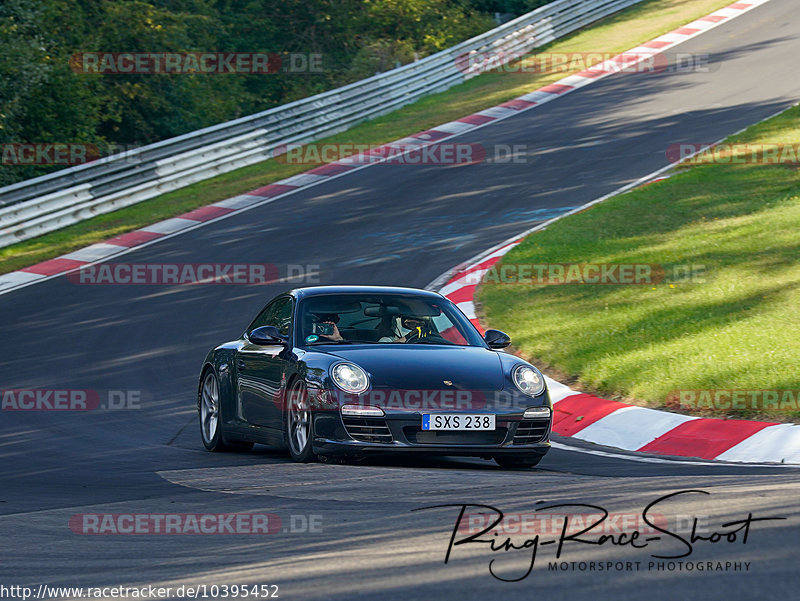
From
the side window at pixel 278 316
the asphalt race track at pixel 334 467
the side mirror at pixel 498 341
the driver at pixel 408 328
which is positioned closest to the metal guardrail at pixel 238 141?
the asphalt race track at pixel 334 467

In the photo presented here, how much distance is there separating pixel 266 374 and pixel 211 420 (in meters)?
1.22

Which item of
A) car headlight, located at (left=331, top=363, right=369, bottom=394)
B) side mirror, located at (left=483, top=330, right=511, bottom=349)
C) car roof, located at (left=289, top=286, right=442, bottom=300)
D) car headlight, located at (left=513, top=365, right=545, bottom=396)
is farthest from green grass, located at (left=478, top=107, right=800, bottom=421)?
car headlight, located at (left=331, top=363, right=369, bottom=394)

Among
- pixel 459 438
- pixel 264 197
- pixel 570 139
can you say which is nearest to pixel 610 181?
pixel 570 139

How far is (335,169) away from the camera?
25.5 metres

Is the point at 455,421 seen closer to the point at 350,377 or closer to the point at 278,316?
the point at 350,377

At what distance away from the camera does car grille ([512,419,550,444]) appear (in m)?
8.23

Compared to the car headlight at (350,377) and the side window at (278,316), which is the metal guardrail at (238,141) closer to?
the side window at (278,316)

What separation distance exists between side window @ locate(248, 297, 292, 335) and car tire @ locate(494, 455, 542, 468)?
217cm

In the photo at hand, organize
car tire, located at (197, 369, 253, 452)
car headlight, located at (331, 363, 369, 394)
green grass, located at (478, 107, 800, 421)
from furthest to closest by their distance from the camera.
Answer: green grass, located at (478, 107, 800, 421) → car tire, located at (197, 369, 253, 452) → car headlight, located at (331, 363, 369, 394)

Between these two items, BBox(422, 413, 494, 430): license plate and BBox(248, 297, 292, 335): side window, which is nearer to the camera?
BBox(422, 413, 494, 430): license plate

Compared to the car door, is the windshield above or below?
above

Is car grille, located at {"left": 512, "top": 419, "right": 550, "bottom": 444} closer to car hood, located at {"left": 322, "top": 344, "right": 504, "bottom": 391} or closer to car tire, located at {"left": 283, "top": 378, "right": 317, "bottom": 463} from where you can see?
car hood, located at {"left": 322, "top": 344, "right": 504, "bottom": 391}

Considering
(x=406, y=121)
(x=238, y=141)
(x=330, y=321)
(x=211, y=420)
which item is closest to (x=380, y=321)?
(x=330, y=321)

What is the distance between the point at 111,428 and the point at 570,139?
53.2 ft
